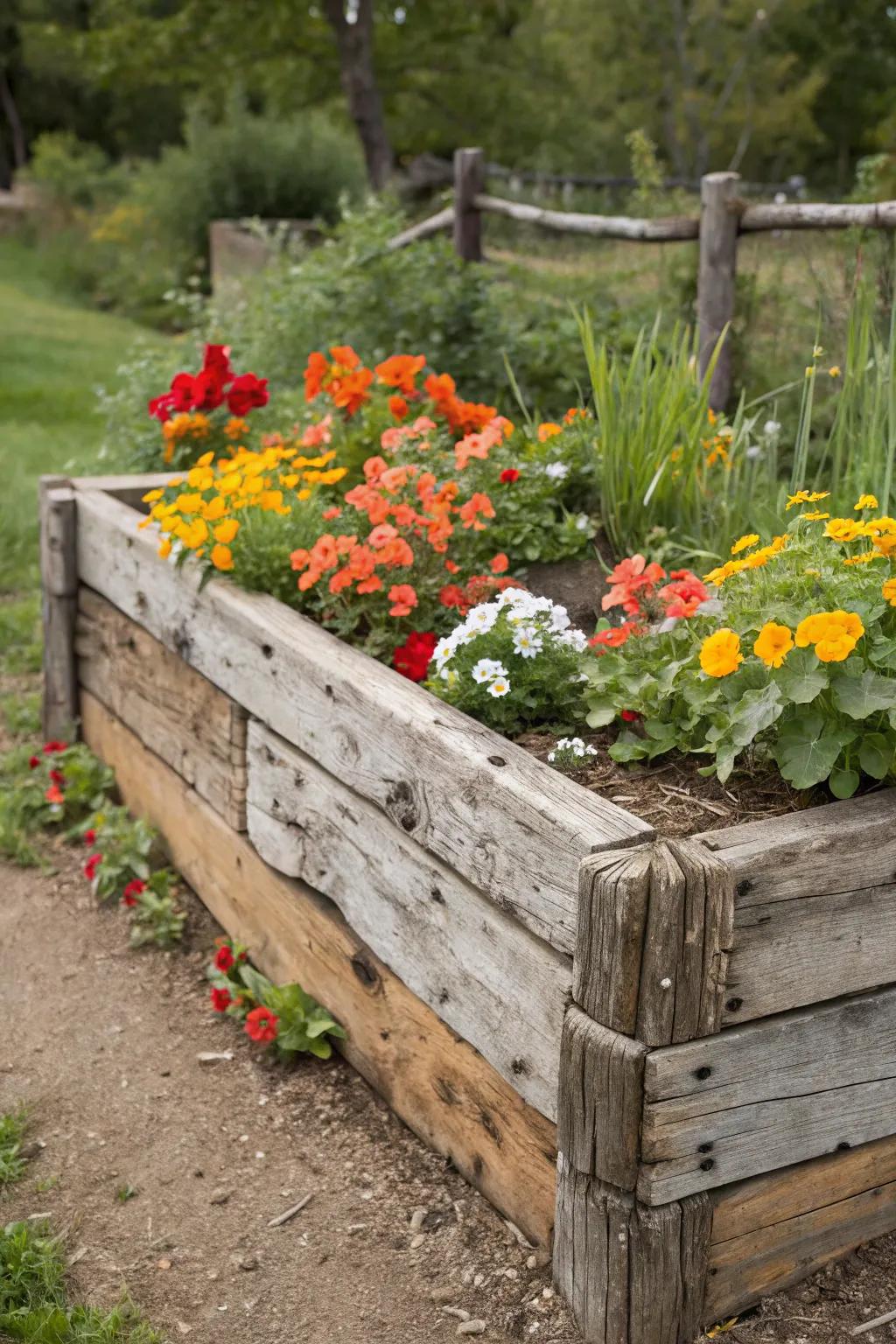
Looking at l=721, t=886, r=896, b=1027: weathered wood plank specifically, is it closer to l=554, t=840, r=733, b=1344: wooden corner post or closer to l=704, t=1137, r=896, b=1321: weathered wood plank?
l=554, t=840, r=733, b=1344: wooden corner post

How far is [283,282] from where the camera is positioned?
6.66 meters

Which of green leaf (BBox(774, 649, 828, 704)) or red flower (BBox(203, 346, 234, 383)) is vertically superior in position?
red flower (BBox(203, 346, 234, 383))

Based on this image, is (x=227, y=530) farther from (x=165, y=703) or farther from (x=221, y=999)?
(x=221, y=999)

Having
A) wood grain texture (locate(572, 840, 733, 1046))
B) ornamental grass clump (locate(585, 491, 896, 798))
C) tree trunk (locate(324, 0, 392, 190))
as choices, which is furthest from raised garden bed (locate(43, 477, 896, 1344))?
tree trunk (locate(324, 0, 392, 190))

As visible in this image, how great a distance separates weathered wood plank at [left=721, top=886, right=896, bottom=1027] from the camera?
5.99 ft

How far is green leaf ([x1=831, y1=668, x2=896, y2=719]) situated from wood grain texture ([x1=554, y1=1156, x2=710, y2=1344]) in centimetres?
74

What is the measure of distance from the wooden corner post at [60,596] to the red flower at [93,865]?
0.76 metres

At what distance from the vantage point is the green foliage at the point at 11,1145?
2.48 metres

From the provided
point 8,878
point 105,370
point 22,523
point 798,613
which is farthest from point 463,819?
point 105,370

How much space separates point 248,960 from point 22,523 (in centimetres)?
375

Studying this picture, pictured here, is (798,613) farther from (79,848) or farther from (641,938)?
(79,848)

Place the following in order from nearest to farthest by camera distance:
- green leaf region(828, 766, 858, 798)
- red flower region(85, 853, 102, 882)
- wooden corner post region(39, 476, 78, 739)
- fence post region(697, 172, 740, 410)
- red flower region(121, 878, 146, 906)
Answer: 1. green leaf region(828, 766, 858, 798)
2. red flower region(121, 878, 146, 906)
3. red flower region(85, 853, 102, 882)
4. wooden corner post region(39, 476, 78, 739)
5. fence post region(697, 172, 740, 410)

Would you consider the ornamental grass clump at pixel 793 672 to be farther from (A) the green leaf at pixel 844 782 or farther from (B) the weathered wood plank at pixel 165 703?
(B) the weathered wood plank at pixel 165 703

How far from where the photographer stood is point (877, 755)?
6.49ft
